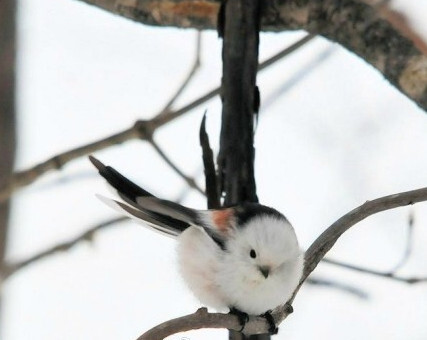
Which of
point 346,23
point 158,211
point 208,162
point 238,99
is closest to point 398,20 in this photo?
point 346,23

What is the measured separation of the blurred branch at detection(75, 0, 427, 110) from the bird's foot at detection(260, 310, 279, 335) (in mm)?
418

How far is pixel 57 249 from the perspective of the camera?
1988 mm

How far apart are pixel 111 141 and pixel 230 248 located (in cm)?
54

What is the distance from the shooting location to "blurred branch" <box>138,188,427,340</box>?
1.28 m

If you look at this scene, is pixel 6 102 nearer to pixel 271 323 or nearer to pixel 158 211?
pixel 158 211

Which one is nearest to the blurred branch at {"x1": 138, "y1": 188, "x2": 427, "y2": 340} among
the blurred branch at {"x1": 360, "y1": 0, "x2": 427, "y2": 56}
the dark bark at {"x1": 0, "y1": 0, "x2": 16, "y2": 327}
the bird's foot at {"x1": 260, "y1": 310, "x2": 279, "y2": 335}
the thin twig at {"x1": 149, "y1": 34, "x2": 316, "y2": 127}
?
the bird's foot at {"x1": 260, "y1": 310, "x2": 279, "y2": 335}

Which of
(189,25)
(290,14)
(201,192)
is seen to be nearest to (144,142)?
(201,192)

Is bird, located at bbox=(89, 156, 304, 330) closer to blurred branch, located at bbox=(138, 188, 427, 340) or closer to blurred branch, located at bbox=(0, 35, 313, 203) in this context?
blurred branch, located at bbox=(138, 188, 427, 340)

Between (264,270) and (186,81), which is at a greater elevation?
(186,81)

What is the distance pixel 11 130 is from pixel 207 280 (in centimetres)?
58

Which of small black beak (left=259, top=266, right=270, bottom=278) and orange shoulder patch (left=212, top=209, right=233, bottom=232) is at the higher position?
orange shoulder patch (left=212, top=209, right=233, bottom=232)

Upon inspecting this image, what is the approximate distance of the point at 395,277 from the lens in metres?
1.91

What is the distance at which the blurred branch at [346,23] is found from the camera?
Result: 1477 mm

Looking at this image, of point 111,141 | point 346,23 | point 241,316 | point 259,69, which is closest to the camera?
point 241,316
